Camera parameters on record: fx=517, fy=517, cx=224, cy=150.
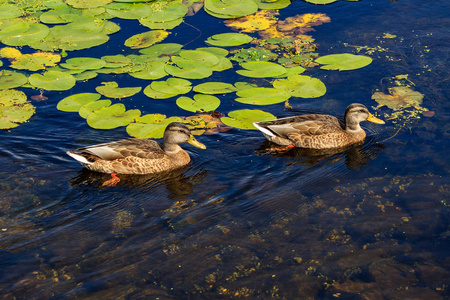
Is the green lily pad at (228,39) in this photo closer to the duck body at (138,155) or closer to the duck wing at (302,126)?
the duck wing at (302,126)

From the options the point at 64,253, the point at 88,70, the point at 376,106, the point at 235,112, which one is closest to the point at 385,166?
the point at 376,106

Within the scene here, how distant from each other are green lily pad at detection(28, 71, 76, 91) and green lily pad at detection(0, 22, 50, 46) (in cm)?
187

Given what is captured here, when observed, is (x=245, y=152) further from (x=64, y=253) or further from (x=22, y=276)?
(x=22, y=276)

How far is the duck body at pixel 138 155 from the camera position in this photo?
872cm

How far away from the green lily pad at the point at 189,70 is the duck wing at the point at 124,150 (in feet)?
8.14

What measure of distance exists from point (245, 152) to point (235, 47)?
12.9 ft

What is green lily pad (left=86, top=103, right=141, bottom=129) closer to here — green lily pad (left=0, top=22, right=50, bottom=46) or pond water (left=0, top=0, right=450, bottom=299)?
pond water (left=0, top=0, right=450, bottom=299)

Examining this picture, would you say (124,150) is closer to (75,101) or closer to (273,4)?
(75,101)

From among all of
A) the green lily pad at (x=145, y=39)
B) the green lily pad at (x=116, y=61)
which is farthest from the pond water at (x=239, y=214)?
the green lily pad at (x=145, y=39)

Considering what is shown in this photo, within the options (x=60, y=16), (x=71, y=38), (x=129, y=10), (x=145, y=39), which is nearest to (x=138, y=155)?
(x=145, y=39)

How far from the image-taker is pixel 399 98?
10.2 m

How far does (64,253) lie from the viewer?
22.2 ft

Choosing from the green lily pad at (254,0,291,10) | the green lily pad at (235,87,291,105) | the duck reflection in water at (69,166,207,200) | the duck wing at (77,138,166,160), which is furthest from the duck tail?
the green lily pad at (254,0,291,10)

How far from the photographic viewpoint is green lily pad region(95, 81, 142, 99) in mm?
10414
